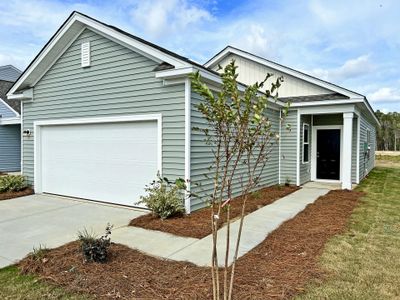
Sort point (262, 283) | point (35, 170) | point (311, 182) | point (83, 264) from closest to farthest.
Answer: point (262, 283) → point (83, 264) → point (35, 170) → point (311, 182)

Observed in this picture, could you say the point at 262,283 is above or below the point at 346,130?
below

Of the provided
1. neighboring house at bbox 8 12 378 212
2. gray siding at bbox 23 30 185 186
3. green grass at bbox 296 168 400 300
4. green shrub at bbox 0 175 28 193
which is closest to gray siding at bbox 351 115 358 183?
neighboring house at bbox 8 12 378 212

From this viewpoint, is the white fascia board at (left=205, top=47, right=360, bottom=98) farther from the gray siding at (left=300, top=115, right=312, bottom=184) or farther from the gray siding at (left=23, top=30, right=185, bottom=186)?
the gray siding at (left=23, top=30, right=185, bottom=186)

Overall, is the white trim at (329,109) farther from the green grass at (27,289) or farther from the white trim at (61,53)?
the green grass at (27,289)

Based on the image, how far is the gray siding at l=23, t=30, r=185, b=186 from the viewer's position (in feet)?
→ 23.4

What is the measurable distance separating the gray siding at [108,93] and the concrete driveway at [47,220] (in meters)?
1.70

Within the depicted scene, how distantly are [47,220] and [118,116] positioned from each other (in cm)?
303

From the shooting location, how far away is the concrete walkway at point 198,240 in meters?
4.65

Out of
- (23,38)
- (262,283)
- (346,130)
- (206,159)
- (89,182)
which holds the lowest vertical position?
(262,283)

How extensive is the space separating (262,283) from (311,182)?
33.2 feet

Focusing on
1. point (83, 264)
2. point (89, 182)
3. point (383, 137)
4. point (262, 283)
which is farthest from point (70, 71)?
point (383, 137)

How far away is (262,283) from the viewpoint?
3.64 meters

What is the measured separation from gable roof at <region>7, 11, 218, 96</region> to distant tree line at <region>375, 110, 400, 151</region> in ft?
178

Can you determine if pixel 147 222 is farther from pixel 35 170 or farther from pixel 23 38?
pixel 23 38
